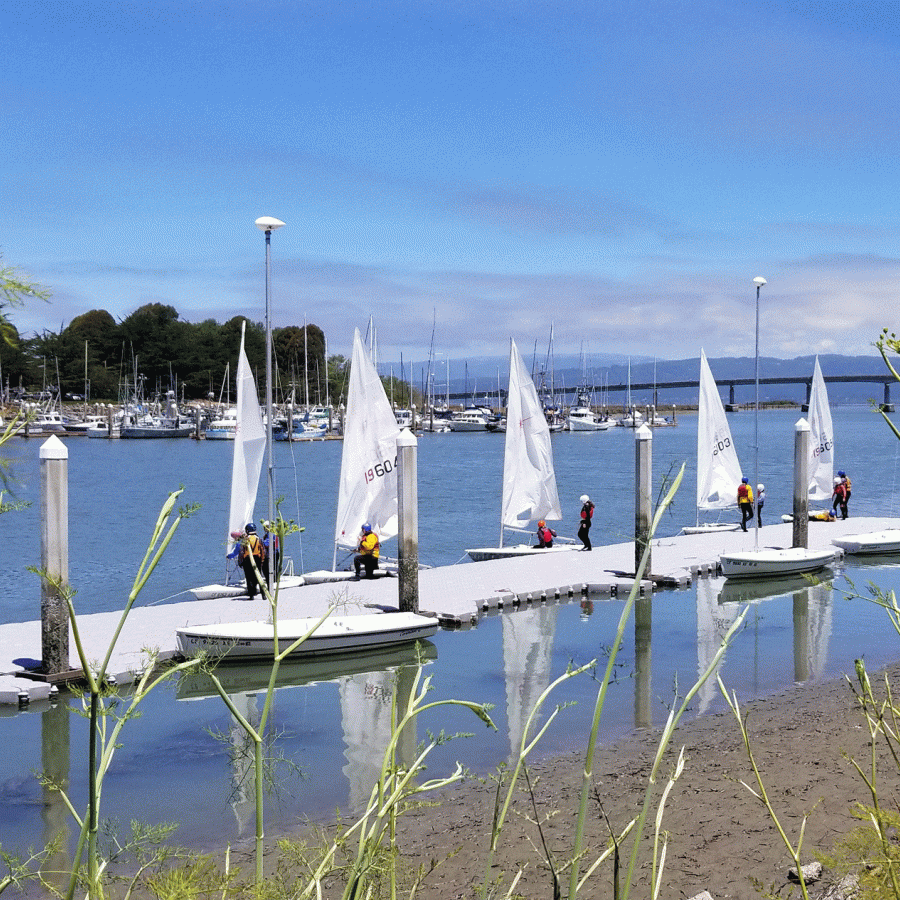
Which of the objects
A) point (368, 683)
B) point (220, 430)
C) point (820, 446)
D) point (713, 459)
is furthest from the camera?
point (220, 430)

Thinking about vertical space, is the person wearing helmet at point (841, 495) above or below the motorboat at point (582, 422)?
below

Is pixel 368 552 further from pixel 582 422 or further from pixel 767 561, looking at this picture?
pixel 582 422

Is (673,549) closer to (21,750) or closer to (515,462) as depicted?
(515,462)

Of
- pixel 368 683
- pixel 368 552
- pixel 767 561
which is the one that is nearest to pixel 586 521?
pixel 767 561

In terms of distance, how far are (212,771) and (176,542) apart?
2068 centimetres

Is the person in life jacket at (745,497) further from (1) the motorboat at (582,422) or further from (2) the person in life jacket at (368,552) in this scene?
(1) the motorboat at (582,422)

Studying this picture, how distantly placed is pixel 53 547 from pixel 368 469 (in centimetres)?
780

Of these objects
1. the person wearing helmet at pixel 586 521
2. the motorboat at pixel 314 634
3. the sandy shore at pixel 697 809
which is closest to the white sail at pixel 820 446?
the person wearing helmet at pixel 586 521

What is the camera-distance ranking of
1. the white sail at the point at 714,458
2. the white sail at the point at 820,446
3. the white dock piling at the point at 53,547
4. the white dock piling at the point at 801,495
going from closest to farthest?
1. the white dock piling at the point at 53,547
2. the white dock piling at the point at 801,495
3. the white sail at the point at 714,458
4. the white sail at the point at 820,446

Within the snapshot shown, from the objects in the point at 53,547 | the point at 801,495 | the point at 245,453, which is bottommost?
the point at 801,495

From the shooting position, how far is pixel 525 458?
22062 millimetres

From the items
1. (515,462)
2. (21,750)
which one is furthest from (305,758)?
(515,462)

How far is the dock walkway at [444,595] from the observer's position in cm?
1308

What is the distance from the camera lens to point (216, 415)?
92625 millimetres
